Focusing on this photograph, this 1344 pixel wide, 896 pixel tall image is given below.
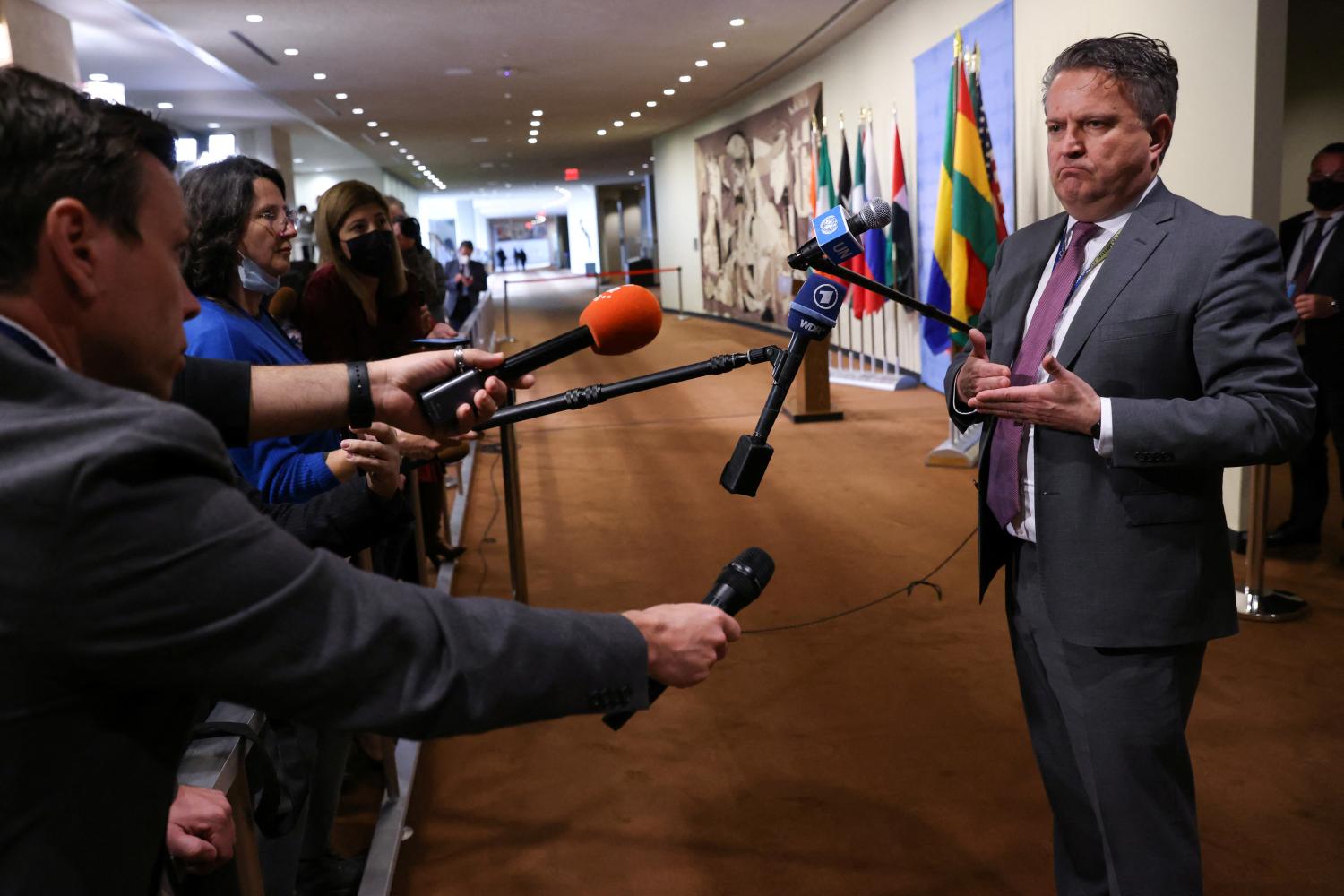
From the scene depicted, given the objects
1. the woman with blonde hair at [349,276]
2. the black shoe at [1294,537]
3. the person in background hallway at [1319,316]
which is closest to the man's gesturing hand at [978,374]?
the woman with blonde hair at [349,276]

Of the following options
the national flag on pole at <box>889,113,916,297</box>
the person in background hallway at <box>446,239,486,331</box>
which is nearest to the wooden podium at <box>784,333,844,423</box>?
the national flag on pole at <box>889,113,916,297</box>

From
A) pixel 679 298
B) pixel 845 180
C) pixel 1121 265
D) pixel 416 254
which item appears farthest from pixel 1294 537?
pixel 679 298

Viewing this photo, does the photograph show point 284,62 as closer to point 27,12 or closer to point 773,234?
point 27,12

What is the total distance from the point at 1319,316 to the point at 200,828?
4727 millimetres

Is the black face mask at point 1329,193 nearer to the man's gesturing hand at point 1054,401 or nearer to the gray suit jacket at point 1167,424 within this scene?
the gray suit jacket at point 1167,424

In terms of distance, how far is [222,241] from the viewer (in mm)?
2369

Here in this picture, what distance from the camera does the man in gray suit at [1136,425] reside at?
157 centimetres

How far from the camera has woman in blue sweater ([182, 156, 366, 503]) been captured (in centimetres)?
226

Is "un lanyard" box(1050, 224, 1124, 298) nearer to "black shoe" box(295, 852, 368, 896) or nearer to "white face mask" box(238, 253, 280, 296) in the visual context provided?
"white face mask" box(238, 253, 280, 296)

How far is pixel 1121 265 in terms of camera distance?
1.67 metres

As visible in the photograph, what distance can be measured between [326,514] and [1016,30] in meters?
6.63

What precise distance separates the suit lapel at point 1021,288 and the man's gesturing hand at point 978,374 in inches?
1.9

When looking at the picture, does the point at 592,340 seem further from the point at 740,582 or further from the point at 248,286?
the point at 248,286

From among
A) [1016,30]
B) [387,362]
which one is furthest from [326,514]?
[1016,30]
